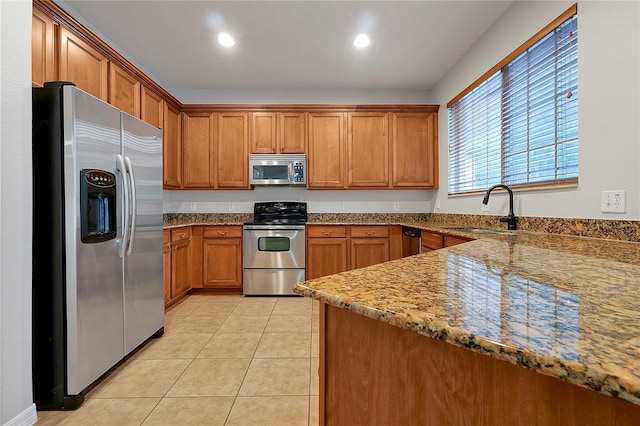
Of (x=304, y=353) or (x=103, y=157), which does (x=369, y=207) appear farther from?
(x=103, y=157)

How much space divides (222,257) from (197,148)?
150 cm

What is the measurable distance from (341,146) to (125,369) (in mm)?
3281

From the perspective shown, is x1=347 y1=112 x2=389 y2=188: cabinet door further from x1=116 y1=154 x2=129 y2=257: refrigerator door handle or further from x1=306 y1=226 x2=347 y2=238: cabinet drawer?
x1=116 y1=154 x2=129 y2=257: refrigerator door handle

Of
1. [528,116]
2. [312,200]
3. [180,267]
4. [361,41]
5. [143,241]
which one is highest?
[361,41]

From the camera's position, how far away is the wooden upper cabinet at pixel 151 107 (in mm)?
3221

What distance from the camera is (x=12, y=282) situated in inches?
58.4

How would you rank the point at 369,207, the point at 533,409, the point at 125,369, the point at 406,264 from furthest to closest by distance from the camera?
the point at 369,207
the point at 125,369
the point at 406,264
the point at 533,409

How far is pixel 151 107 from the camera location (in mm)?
3381

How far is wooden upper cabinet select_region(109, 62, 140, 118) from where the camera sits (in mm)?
2703

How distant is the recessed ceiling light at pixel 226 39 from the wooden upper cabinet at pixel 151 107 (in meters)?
0.94

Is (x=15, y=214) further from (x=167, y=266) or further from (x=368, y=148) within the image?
(x=368, y=148)

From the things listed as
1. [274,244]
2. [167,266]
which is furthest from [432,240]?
[167,266]

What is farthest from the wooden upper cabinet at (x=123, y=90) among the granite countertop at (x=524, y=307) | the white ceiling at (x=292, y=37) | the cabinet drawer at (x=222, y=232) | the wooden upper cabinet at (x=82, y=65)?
the granite countertop at (x=524, y=307)

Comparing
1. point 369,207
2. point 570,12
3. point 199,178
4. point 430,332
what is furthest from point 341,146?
point 430,332
